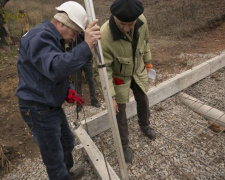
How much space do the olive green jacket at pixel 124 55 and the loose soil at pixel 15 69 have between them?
1.77 meters

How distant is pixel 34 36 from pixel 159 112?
9.05 ft

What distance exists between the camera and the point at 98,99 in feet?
14.5

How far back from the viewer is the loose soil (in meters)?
3.23

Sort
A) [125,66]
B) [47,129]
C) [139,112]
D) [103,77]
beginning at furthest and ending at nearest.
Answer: [139,112] < [125,66] < [47,129] < [103,77]

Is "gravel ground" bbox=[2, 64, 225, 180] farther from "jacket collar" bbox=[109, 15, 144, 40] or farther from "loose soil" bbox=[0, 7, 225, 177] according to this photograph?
"jacket collar" bbox=[109, 15, 144, 40]

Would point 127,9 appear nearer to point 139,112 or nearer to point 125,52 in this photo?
point 125,52

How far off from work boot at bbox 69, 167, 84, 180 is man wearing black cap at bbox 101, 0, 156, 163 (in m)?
0.63

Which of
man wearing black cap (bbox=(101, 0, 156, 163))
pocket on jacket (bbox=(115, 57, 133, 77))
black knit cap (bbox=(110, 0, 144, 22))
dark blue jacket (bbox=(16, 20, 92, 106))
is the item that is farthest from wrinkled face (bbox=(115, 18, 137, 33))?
dark blue jacket (bbox=(16, 20, 92, 106))

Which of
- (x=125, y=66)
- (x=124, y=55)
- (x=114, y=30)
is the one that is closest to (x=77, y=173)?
(x=125, y=66)

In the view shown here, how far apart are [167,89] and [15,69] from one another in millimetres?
4150

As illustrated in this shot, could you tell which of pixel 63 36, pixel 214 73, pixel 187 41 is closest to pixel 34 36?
pixel 63 36

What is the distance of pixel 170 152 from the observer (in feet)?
9.36

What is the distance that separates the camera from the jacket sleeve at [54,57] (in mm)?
1378

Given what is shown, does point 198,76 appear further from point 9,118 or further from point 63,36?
point 9,118
